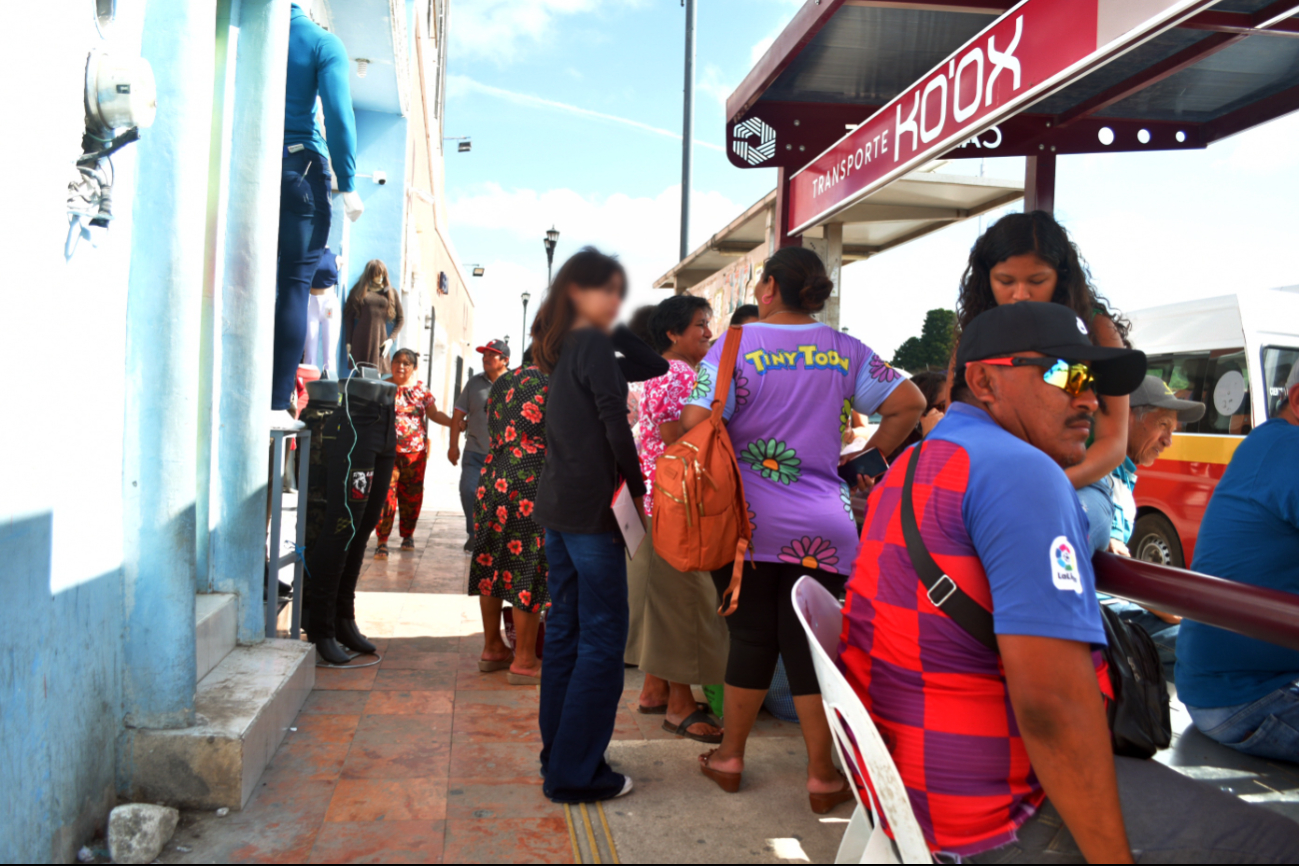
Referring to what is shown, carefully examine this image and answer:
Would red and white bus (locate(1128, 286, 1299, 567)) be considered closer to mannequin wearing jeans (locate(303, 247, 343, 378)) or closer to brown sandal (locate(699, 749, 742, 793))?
brown sandal (locate(699, 749, 742, 793))

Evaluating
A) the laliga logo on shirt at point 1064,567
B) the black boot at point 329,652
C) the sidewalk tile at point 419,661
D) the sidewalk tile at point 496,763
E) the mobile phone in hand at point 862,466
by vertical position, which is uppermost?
the mobile phone in hand at point 862,466

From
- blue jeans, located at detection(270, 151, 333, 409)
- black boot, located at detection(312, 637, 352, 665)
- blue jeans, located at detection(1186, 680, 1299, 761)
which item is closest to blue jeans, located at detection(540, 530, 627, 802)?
black boot, located at detection(312, 637, 352, 665)

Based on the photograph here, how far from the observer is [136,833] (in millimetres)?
2549

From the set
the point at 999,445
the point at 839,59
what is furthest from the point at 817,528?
the point at 839,59

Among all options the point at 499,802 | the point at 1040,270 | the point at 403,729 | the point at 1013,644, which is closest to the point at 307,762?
the point at 403,729

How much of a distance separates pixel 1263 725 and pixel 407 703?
3258 mm

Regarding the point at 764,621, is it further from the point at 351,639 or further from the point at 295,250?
the point at 295,250

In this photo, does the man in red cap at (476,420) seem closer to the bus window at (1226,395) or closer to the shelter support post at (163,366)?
the shelter support post at (163,366)

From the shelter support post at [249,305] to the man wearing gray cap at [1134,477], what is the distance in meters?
3.29

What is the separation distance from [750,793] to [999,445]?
80.1 inches

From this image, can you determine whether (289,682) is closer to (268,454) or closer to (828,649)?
(268,454)

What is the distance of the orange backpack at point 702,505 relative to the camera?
2.85 metres

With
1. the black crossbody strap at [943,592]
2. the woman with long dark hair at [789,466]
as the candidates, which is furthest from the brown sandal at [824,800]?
the black crossbody strap at [943,592]

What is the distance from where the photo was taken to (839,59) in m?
4.30
